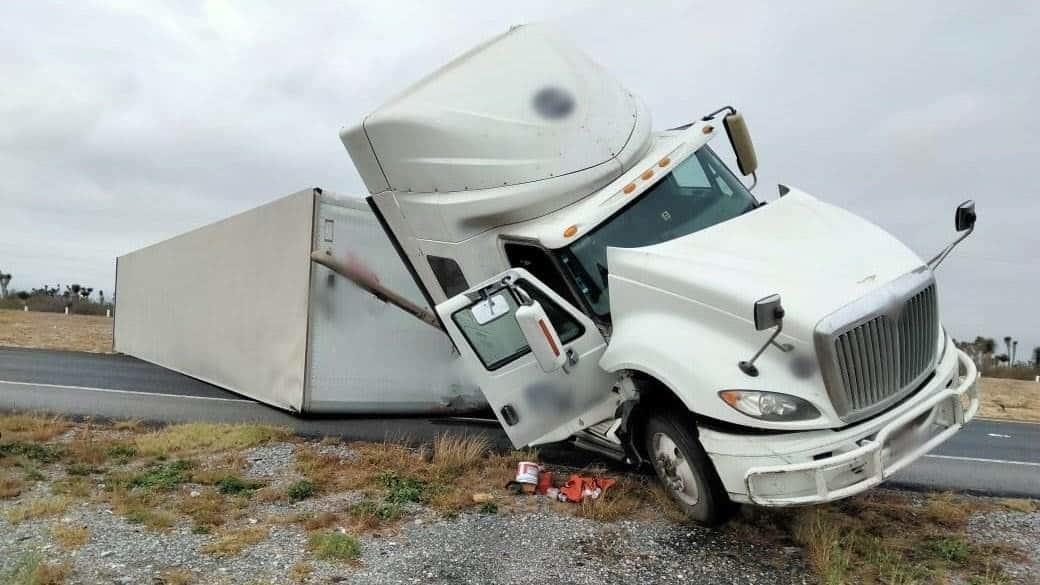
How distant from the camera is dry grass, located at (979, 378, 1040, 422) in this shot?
15.3 m

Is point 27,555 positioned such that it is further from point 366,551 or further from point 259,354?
point 259,354

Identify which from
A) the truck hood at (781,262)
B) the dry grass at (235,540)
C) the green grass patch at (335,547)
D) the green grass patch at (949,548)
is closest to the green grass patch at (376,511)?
the green grass patch at (335,547)

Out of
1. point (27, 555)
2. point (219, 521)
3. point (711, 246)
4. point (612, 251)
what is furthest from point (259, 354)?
point (711, 246)

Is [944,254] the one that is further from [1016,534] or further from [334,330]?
[334,330]

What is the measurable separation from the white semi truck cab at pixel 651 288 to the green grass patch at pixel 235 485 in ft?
7.02

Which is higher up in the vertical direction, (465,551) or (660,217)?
(660,217)

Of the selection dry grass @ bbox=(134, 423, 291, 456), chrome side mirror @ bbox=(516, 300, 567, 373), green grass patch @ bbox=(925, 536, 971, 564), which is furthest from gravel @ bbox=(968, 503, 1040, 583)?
dry grass @ bbox=(134, 423, 291, 456)

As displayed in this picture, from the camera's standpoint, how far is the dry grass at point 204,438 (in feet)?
25.1

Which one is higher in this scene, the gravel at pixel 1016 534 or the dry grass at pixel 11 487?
the dry grass at pixel 11 487

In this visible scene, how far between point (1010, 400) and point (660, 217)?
54.5ft

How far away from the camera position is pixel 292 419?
31.7 ft

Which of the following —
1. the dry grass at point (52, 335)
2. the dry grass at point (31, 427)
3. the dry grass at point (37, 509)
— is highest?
the dry grass at point (52, 335)

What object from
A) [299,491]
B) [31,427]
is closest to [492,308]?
[299,491]

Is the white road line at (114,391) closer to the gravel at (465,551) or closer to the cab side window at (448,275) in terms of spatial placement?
the cab side window at (448,275)
